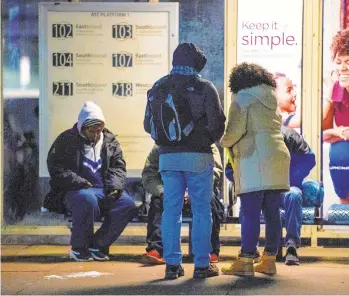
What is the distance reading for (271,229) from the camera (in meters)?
7.71

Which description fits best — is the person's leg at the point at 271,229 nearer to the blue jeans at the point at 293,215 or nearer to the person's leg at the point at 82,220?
the blue jeans at the point at 293,215

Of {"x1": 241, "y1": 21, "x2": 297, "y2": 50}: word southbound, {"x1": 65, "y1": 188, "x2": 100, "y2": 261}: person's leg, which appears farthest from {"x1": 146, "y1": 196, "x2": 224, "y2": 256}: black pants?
{"x1": 241, "y1": 21, "x2": 297, "y2": 50}: word southbound

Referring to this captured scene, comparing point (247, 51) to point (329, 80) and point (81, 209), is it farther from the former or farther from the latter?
point (81, 209)

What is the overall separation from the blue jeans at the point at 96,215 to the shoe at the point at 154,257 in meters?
0.46

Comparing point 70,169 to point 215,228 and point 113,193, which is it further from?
point 215,228

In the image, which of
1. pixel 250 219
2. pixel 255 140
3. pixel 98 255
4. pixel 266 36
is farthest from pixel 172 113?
pixel 266 36

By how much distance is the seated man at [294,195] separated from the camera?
8.45 m

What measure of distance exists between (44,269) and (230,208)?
1942 millimetres

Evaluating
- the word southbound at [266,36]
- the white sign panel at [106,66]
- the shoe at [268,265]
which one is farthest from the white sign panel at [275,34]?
the shoe at [268,265]

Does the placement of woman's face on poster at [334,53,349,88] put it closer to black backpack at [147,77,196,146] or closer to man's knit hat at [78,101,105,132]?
man's knit hat at [78,101,105,132]

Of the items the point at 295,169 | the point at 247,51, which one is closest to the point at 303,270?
the point at 295,169

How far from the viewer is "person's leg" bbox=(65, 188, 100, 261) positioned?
28.5ft

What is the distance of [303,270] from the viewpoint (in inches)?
320

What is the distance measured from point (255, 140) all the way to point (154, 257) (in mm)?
1588
